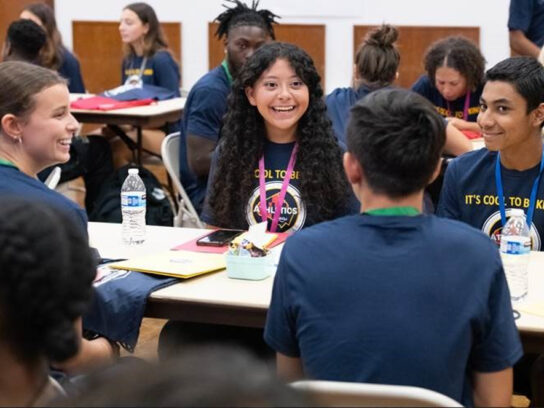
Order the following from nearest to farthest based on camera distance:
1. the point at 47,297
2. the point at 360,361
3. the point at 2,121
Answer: the point at 47,297
the point at 360,361
the point at 2,121

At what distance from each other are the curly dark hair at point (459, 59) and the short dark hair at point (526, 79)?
1723mm

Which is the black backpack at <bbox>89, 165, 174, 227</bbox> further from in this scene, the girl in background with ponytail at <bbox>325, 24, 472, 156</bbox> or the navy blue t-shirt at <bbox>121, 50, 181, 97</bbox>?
the navy blue t-shirt at <bbox>121, 50, 181, 97</bbox>

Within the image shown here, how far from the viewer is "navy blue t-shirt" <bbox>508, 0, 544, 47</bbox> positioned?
5.71m

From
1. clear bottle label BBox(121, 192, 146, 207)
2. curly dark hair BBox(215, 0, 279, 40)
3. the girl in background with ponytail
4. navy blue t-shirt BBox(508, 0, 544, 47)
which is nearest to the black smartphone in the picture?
clear bottle label BBox(121, 192, 146, 207)

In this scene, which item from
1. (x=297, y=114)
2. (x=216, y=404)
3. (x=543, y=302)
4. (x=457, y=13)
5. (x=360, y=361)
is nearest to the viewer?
(x=216, y=404)

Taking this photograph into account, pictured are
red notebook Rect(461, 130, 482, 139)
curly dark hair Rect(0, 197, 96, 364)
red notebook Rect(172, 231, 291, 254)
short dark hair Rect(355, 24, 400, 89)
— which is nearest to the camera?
curly dark hair Rect(0, 197, 96, 364)

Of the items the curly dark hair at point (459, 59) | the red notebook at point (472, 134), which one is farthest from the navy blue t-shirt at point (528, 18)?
the red notebook at point (472, 134)

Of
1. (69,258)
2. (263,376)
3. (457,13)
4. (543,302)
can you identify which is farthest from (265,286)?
(457,13)

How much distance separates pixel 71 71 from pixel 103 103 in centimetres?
85

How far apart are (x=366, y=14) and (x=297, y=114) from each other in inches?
194

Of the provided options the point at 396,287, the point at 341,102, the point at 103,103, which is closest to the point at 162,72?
the point at 103,103

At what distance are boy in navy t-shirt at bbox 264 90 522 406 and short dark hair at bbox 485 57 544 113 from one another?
1.26 meters

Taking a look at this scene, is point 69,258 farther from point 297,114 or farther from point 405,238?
point 297,114

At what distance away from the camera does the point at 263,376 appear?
73 centimetres
